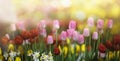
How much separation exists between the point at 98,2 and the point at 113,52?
1.21 feet

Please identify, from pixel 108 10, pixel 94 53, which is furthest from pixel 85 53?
pixel 108 10

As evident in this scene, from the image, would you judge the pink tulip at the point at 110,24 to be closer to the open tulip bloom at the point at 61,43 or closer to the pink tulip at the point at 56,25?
the open tulip bloom at the point at 61,43

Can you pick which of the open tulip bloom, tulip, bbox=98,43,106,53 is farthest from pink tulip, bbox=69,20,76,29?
tulip, bbox=98,43,106,53

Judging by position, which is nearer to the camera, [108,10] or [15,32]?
[15,32]

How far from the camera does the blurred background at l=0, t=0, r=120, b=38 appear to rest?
6.36 feet

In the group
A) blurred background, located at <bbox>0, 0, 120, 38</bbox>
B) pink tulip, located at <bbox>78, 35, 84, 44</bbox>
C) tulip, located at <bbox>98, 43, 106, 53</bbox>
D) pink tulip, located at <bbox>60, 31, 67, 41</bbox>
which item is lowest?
tulip, located at <bbox>98, 43, 106, 53</bbox>

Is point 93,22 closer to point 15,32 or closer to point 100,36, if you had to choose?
point 100,36

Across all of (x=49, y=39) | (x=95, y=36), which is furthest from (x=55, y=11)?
(x=95, y=36)

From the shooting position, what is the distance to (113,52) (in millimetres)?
2051

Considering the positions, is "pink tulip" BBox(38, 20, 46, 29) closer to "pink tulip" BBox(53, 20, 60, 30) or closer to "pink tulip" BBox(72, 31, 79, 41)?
"pink tulip" BBox(53, 20, 60, 30)

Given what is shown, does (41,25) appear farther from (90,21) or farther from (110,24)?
(110,24)

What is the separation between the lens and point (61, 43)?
6.52ft

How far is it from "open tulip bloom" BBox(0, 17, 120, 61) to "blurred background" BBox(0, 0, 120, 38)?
0.04 m

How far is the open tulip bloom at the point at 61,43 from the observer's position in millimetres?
1943
